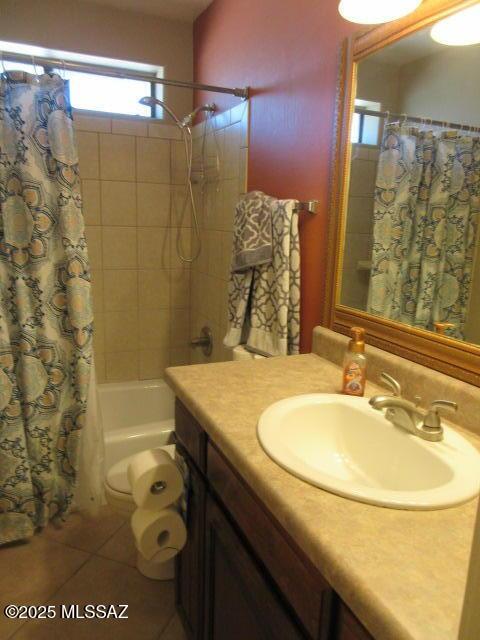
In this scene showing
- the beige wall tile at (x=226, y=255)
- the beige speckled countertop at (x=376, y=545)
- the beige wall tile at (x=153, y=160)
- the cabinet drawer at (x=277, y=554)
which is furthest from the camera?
the beige wall tile at (x=153, y=160)

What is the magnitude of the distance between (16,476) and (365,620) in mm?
1670

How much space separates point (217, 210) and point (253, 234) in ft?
2.63

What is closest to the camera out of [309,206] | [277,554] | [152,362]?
[277,554]

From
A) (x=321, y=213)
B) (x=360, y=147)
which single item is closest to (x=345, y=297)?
(x=321, y=213)

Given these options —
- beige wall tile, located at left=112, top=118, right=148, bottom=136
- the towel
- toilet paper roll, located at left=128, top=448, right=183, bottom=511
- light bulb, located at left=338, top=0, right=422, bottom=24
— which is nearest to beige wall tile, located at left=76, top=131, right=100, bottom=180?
beige wall tile, located at left=112, top=118, right=148, bottom=136

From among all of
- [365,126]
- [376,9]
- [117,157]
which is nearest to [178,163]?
[117,157]

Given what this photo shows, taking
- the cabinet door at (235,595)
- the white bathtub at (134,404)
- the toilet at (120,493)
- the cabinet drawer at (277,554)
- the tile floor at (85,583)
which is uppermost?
the cabinet drawer at (277,554)

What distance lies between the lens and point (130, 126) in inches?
97.6

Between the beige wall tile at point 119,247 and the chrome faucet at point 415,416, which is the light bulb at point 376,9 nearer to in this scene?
the chrome faucet at point 415,416

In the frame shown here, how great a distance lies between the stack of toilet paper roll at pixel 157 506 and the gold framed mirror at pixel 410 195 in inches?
26.3

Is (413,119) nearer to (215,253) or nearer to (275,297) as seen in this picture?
(275,297)

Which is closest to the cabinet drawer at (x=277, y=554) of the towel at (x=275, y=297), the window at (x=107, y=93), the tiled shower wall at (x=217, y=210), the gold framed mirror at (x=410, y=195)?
the gold framed mirror at (x=410, y=195)

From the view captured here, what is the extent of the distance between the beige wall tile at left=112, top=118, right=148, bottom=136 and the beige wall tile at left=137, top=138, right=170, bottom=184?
1.7 inches

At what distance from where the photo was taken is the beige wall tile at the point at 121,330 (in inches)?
105
